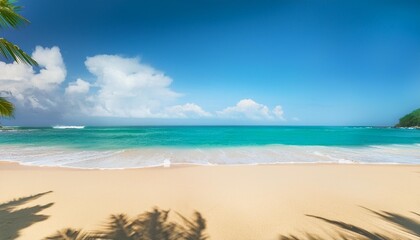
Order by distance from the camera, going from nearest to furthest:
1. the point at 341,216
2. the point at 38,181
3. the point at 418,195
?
the point at 341,216 → the point at 418,195 → the point at 38,181

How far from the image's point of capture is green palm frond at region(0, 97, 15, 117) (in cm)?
437

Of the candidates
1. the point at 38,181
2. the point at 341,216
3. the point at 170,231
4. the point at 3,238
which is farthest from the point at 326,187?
the point at 38,181

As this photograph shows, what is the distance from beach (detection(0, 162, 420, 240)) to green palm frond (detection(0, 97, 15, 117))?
252 centimetres

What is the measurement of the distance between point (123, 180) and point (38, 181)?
3356mm

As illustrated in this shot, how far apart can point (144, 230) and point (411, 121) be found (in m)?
202

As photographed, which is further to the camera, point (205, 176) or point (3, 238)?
point (205, 176)

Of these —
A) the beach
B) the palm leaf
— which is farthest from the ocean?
the palm leaf

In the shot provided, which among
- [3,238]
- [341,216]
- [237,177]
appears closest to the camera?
[3,238]

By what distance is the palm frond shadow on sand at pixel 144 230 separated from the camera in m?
4.57

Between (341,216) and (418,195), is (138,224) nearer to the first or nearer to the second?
(341,216)

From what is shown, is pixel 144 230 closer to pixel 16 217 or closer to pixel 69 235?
pixel 69 235

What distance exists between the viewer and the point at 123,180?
8.91 metres

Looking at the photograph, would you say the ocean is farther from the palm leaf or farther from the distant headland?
the distant headland

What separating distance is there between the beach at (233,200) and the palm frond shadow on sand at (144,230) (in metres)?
0.22
